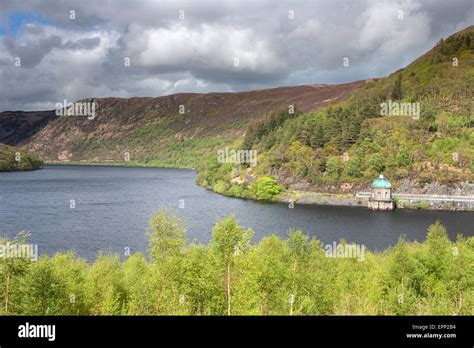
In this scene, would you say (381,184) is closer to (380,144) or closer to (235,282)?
(380,144)

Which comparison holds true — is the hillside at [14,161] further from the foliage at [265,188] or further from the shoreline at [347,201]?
the shoreline at [347,201]

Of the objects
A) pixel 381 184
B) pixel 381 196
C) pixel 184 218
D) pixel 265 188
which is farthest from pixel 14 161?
pixel 381 196

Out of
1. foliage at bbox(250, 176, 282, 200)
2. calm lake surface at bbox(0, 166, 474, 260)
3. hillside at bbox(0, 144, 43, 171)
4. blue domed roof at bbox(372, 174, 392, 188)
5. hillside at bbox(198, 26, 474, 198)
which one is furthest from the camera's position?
hillside at bbox(0, 144, 43, 171)

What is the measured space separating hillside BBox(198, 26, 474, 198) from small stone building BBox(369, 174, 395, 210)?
625 cm

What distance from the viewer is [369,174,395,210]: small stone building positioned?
65.1 metres

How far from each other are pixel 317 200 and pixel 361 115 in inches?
987

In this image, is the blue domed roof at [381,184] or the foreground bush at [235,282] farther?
the blue domed roof at [381,184]

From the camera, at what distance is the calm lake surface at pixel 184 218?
42031 mm

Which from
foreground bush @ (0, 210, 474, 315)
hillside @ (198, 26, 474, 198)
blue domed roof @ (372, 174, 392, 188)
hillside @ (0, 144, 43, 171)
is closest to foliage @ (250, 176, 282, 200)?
hillside @ (198, 26, 474, 198)

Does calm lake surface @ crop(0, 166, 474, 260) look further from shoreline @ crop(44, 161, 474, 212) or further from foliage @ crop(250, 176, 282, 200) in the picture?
foliage @ crop(250, 176, 282, 200)

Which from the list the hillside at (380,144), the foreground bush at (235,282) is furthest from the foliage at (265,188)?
the foreground bush at (235,282)

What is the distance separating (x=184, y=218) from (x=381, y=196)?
33.1m

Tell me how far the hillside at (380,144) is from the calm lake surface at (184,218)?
33.6 feet
